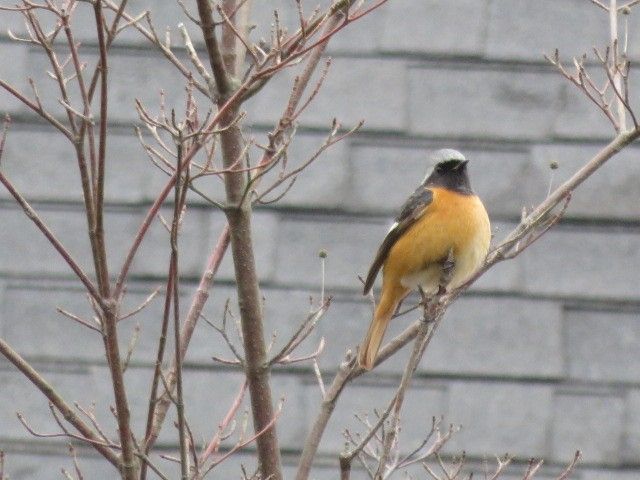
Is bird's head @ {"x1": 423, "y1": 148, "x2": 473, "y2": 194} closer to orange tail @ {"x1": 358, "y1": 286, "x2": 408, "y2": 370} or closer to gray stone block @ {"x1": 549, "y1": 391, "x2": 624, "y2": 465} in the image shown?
orange tail @ {"x1": 358, "y1": 286, "x2": 408, "y2": 370}

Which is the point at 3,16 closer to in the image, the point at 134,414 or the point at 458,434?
the point at 134,414

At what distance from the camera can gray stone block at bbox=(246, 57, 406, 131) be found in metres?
4.20

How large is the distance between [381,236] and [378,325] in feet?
2.94

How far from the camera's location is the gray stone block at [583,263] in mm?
4203

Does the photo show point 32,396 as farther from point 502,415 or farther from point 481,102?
point 481,102

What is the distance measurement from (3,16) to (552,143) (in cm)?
181

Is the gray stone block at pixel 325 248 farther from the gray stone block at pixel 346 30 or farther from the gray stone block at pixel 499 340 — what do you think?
the gray stone block at pixel 346 30

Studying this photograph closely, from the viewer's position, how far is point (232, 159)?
2275 mm

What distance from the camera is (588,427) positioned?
4.15m

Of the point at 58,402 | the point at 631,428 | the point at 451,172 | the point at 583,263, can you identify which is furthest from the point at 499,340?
the point at 58,402

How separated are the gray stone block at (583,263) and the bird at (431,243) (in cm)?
62

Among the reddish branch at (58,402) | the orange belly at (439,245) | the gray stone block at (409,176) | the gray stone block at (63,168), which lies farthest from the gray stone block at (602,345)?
the reddish branch at (58,402)

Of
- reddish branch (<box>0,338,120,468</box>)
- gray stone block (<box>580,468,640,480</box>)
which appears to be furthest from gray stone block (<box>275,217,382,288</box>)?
reddish branch (<box>0,338,120,468</box>)

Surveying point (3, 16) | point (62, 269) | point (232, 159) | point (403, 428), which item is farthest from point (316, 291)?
A: point (232, 159)
